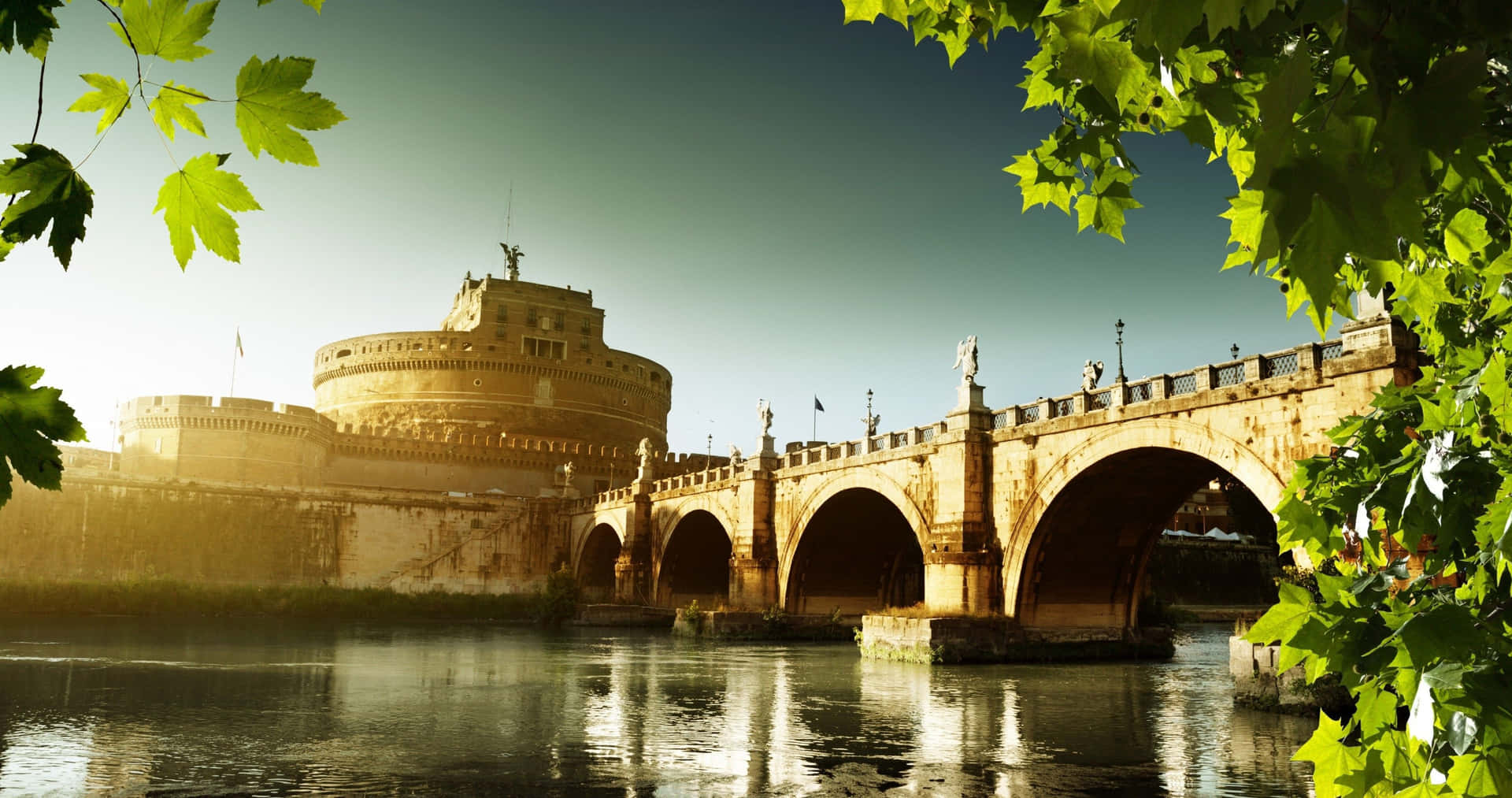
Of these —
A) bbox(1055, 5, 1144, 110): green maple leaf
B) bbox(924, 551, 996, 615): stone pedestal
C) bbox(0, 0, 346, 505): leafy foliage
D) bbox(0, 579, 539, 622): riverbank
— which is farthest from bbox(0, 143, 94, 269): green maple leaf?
bbox(0, 579, 539, 622): riverbank

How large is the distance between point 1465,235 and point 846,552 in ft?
115

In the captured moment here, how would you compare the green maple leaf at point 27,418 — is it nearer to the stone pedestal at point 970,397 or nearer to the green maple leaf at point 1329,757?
the green maple leaf at point 1329,757

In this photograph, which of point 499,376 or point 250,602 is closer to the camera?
point 250,602

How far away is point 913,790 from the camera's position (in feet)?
36.8

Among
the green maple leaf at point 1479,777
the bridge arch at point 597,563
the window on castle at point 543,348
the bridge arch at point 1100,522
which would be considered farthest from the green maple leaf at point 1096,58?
the window on castle at point 543,348

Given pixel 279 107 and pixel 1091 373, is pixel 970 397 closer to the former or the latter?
pixel 1091 373

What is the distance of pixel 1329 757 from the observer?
257 centimetres

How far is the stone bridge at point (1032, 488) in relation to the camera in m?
19.3

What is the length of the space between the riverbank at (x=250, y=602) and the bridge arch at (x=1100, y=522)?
1148 inches

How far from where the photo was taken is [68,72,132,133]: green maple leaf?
5.92 feet

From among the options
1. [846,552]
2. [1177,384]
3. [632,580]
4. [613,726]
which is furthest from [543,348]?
[613,726]

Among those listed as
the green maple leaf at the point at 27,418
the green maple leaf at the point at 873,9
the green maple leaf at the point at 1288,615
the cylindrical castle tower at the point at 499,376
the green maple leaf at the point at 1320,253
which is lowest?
the green maple leaf at the point at 1288,615

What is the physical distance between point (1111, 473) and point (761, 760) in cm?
1488

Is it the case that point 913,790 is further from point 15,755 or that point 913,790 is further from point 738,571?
point 738,571
